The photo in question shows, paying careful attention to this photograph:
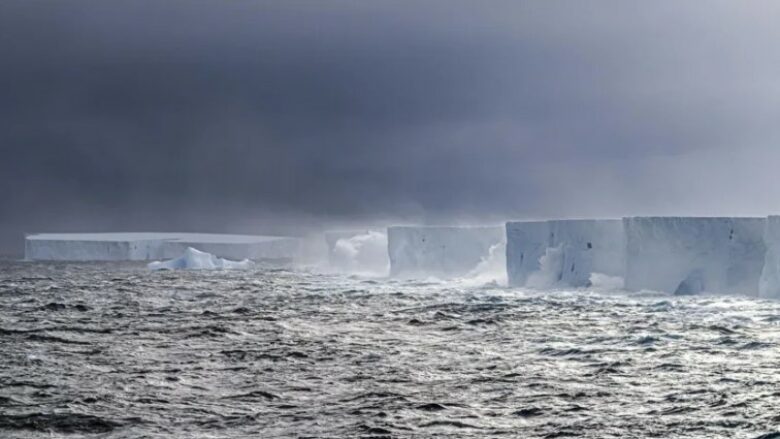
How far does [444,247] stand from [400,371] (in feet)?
80.9

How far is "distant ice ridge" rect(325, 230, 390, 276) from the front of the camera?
47.6m

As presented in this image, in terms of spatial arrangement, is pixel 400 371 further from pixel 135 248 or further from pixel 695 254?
pixel 135 248

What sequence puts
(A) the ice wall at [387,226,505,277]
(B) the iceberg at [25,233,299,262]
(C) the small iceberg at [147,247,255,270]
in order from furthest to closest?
1. (B) the iceberg at [25,233,299,262]
2. (C) the small iceberg at [147,247,255,270]
3. (A) the ice wall at [387,226,505,277]

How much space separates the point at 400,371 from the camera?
11602 mm

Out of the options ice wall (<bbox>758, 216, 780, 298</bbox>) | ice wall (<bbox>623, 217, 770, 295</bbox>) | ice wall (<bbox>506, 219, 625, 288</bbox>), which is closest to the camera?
ice wall (<bbox>758, 216, 780, 298</bbox>)

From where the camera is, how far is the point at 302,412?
8.98 meters

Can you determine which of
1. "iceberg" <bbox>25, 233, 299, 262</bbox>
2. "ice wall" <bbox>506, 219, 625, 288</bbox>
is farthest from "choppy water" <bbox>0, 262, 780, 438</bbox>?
"iceberg" <bbox>25, 233, 299, 262</bbox>

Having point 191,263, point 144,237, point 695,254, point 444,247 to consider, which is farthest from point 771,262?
point 144,237

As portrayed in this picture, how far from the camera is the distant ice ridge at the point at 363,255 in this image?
47625mm

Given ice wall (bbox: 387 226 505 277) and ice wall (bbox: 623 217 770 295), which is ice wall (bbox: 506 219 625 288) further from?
ice wall (bbox: 387 226 505 277)

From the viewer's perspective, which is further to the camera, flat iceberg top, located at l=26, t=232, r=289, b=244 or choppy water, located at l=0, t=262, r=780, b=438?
flat iceberg top, located at l=26, t=232, r=289, b=244

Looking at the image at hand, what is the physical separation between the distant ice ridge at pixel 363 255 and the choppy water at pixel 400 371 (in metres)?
25.4

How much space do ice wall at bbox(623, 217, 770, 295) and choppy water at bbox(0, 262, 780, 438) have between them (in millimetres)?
964

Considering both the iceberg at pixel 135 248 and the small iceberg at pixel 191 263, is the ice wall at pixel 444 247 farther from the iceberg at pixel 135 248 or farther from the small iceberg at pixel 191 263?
the iceberg at pixel 135 248
